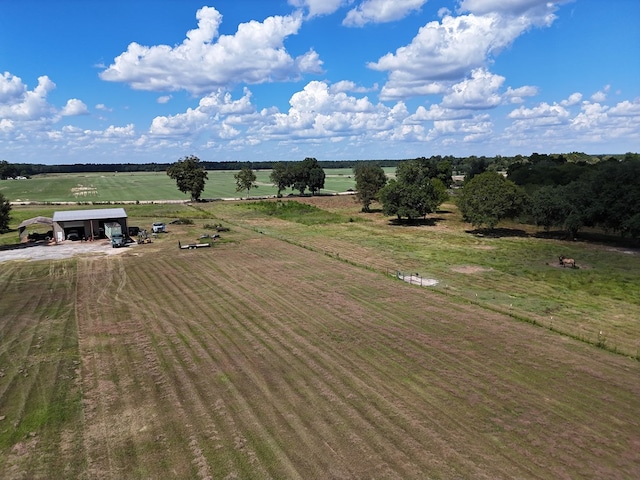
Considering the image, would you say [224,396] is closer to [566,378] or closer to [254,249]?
[566,378]

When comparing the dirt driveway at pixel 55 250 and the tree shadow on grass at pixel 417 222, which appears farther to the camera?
the tree shadow on grass at pixel 417 222

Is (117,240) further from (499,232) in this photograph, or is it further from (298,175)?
(298,175)

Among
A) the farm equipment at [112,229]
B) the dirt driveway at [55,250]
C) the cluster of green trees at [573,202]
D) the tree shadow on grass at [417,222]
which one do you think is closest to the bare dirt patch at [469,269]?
the cluster of green trees at [573,202]

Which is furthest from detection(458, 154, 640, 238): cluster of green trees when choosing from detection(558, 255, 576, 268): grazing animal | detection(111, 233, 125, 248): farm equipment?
detection(111, 233, 125, 248): farm equipment

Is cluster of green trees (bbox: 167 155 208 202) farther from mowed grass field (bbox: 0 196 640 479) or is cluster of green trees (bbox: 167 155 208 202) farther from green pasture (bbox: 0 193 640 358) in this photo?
mowed grass field (bbox: 0 196 640 479)

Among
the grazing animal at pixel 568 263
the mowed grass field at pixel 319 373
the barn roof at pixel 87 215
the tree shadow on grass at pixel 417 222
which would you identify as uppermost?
the barn roof at pixel 87 215

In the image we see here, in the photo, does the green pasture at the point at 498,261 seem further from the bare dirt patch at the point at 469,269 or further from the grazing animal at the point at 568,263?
the grazing animal at the point at 568,263
